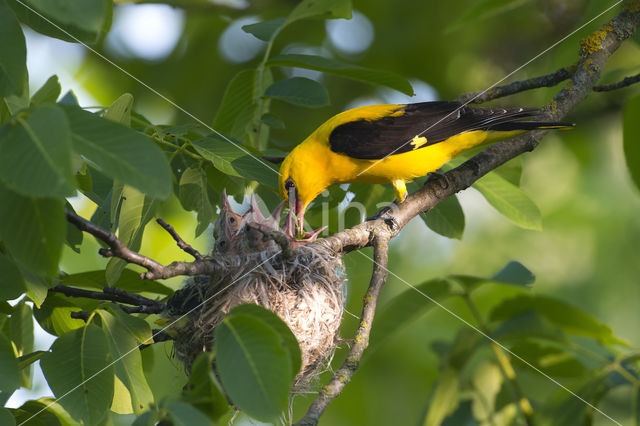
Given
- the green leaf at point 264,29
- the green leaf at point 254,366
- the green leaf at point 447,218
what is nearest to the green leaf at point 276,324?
the green leaf at point 254,366

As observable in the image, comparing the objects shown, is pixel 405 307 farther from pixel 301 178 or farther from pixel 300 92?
pixel 300 92

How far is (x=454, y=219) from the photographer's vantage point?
3.20m

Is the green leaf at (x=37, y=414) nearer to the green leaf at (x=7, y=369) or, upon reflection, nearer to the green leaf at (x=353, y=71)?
the green leaf at (x=7, y=369)

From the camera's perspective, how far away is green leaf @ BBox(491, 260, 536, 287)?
9.32ft

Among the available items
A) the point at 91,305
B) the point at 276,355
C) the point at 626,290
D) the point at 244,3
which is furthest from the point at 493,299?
the point at 276,355

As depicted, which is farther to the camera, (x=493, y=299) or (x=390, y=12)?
(x=493, y=299)

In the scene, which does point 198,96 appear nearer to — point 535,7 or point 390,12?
point 390,12

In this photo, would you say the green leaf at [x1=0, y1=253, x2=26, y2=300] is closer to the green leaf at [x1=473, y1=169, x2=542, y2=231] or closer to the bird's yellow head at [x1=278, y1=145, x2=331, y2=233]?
the bird's yellow head at [x1=278, y1=145, x2=331, y2=233]

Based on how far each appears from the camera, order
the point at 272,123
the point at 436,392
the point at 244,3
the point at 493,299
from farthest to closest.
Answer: the point at 493,299
the point at 244,3
the point at 436,392
the point at 272,123

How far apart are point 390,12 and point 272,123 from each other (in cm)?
315

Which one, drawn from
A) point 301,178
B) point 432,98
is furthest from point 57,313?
point 432,98

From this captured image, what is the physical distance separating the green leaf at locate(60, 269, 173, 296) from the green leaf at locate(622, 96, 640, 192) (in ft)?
8.38

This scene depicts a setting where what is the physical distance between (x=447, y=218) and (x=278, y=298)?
1063mm

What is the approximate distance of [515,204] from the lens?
3.21 meters
